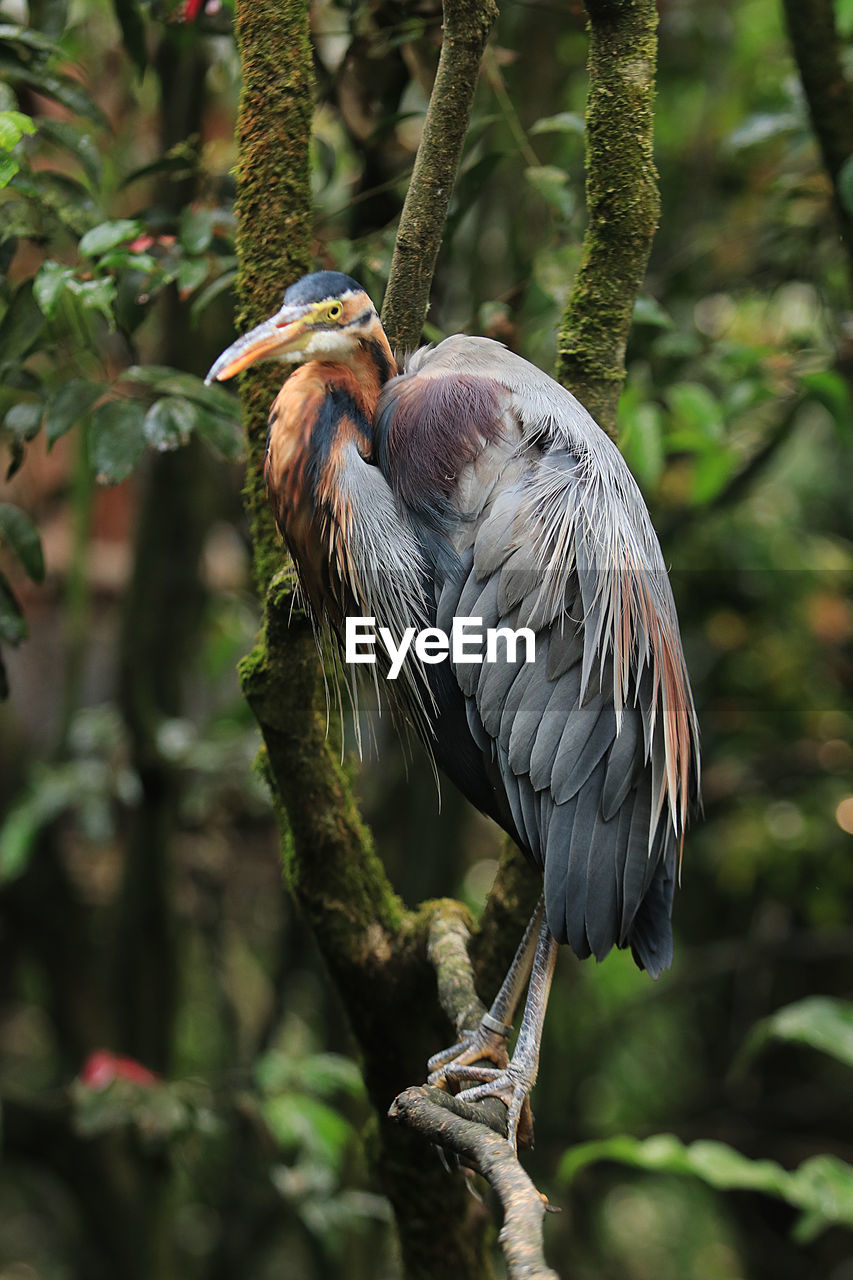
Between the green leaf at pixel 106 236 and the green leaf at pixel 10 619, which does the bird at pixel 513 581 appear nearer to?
the green leaf at pixel 106 236

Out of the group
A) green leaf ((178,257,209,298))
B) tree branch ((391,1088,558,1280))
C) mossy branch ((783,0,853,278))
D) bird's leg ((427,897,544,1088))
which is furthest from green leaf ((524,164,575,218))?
tree branch ((391,1088,558,1280))

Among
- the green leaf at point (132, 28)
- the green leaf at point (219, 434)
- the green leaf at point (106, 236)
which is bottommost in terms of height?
the green leaf at point (219, 434)

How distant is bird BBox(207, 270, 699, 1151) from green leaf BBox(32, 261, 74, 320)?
1.32ft

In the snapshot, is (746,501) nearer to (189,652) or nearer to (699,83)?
(699,83)

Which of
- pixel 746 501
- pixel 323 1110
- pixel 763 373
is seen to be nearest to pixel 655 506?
pixel 746 501

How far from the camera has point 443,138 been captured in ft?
5.16

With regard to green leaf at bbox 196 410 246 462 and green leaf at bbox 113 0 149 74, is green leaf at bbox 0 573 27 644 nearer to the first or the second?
green leaf at bbox 196 410 246 462

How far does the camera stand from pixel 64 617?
518cm

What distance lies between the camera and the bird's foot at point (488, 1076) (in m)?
1.54

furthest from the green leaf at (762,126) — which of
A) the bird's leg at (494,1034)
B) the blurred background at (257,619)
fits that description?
the bird's leg at (494,1034)

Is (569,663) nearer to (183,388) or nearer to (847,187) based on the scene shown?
(183,388)

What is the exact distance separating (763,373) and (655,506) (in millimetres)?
1178

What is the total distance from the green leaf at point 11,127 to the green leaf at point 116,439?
1.35ft

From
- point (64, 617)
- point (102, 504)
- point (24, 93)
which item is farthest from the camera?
point (102, 504)
